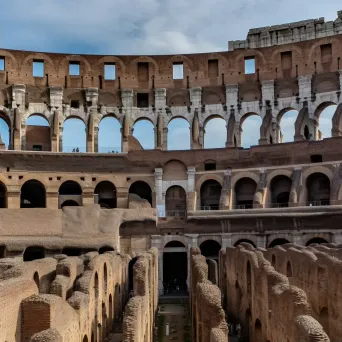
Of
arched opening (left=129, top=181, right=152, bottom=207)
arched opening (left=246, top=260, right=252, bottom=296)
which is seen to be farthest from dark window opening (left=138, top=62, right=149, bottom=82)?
arched opening (left=246, top=260, right=252, bottom=296)

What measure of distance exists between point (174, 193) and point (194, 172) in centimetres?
253

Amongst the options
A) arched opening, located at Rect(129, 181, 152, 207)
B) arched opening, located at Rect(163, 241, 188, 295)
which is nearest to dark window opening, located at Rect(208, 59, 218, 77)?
arched opening, located at Rect(129, 181, 152, 207)

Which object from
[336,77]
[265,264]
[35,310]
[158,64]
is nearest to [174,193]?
[158,64]

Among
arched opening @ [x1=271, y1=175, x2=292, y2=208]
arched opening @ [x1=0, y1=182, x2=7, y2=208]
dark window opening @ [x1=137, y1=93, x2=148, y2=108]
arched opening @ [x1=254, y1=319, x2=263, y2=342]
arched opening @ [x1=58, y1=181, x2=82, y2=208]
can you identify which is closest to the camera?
arched opening @ [x1=254, y1=319, x2=263, y2=342]

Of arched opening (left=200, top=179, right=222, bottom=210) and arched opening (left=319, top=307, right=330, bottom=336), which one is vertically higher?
arched opening (left=200, top=179, right=222, bottom=210)

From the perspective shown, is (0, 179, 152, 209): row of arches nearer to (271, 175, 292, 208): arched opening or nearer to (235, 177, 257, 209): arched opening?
(235, 177, 257, 209): arched opening

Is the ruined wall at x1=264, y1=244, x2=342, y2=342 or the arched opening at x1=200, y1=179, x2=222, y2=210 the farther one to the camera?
the arched opening at x1=200, y1=179, x2=222, y2=210

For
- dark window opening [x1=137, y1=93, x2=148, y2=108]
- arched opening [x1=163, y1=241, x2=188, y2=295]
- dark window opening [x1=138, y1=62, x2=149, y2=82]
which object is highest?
dark window opening [x1=138, y1=62, x2=149, y2=82]

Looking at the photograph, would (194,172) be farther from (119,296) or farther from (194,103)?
(119,296)

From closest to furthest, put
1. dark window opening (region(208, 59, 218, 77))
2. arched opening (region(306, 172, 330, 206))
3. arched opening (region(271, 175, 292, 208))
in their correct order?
arched opening (region(306, 172, 330, 206)) → arched opening (region(271, 175, 292, 208)) → dark window opening (region(208, 59, 218, 77))


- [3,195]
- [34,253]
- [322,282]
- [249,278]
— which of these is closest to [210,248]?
[34,253]

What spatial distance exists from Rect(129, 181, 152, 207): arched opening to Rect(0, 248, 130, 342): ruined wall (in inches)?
710

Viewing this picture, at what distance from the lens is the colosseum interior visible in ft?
66.6

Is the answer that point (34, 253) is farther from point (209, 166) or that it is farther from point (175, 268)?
point (209, 166)
